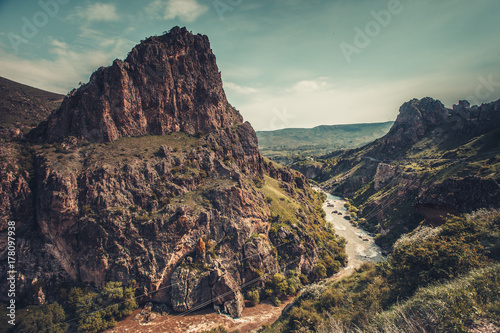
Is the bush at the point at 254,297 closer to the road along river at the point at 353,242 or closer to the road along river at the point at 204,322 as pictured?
the road along river at the point at 204,322

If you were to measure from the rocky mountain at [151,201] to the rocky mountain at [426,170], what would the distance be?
1268 inches

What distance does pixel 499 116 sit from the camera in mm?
121438

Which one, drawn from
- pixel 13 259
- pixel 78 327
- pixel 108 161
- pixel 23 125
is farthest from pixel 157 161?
pixel 23 125

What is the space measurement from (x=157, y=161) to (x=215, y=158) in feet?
65.2

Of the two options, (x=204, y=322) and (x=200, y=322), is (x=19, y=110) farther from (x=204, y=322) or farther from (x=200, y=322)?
(x=204, y=322)

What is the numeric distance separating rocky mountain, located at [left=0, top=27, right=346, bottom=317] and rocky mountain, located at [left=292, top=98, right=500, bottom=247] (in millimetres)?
32217

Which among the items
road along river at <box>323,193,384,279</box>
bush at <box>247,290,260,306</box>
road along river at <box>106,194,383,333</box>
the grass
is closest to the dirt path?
road along river at <box>106,194,383,333</box>

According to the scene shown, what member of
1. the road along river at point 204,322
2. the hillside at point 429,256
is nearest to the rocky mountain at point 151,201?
the road along river at point 204,322

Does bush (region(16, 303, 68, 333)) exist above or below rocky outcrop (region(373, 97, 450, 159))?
below

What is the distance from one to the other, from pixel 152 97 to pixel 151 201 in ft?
130

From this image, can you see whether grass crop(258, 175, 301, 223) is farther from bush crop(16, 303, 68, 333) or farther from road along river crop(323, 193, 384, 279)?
bush crop(16, 303, 68, 333)

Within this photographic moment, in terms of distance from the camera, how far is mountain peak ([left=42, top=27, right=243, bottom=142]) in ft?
224

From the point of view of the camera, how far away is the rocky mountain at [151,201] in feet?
169

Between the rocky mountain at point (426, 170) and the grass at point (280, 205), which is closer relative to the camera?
the rocky mountain at point (426, 170)
